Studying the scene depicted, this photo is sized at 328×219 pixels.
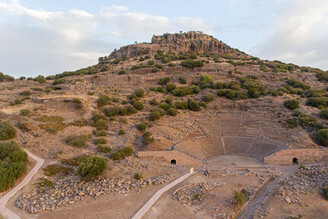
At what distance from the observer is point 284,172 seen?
58.2ft

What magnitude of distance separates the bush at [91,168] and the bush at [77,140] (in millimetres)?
5380

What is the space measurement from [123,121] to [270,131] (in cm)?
1936

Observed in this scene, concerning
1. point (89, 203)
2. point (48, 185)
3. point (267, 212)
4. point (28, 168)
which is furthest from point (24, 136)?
point (267, 212)

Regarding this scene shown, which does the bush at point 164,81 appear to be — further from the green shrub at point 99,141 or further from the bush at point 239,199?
the bush at point 239,199

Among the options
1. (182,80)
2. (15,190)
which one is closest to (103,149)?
(15,190)

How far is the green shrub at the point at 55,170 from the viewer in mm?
15762

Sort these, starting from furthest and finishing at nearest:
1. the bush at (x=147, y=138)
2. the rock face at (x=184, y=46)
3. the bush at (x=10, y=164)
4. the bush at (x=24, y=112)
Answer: the rock face at (x=184, y=46) < the bush at (x=24, y=112) < the bush at (x=147, y=138) < the bush at (x=10, y=164)

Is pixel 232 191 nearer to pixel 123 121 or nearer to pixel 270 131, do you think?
pixel 270 131

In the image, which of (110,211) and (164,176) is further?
(164,176)

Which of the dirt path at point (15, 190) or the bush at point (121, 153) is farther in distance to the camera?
the bush at point (121, 153)

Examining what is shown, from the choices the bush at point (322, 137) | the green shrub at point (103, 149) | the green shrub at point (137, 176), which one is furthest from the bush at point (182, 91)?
the green shrub at point (137, 176)

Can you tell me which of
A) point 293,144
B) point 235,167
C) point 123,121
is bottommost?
point 235,167

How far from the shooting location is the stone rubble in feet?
40.3

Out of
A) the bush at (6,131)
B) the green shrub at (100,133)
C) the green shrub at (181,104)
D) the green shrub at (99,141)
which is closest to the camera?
the bush at (6,131)
